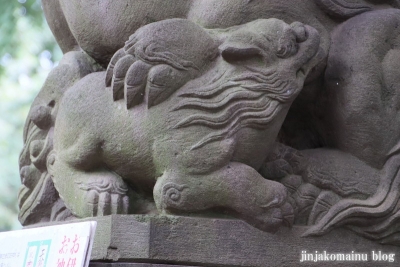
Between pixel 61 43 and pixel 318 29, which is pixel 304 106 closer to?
pixel 318 29

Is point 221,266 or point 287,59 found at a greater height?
point 287,59

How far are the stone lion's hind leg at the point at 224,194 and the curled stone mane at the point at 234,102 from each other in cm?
9

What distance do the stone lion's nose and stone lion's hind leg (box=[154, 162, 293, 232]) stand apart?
383 mm

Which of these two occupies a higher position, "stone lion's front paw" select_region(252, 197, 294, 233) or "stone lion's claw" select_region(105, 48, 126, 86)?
"stone lion's claw" select_region(105, 48, 126, 86)

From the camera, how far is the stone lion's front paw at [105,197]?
5.90ft

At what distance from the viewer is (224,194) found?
178 centimetres

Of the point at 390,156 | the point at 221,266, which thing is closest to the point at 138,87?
the point at 221,266

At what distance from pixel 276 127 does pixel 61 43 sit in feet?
Answer: 3.14

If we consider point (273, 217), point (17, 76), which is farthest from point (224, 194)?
point (17, 76)

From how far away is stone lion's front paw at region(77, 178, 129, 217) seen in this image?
5.90ft

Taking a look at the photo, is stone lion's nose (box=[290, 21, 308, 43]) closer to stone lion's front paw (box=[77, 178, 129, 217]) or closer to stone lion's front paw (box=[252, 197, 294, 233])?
stone lion's front paw (box=[252, 197, 294, 233])

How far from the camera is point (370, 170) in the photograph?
6.64 ft

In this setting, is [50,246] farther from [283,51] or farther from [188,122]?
[283,51]

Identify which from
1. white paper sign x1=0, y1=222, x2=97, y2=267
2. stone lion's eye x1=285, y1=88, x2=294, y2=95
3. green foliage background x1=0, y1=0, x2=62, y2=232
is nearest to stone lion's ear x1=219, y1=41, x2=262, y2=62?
stone lion's eye x1=285, y1=88, x2=294, y2=95
